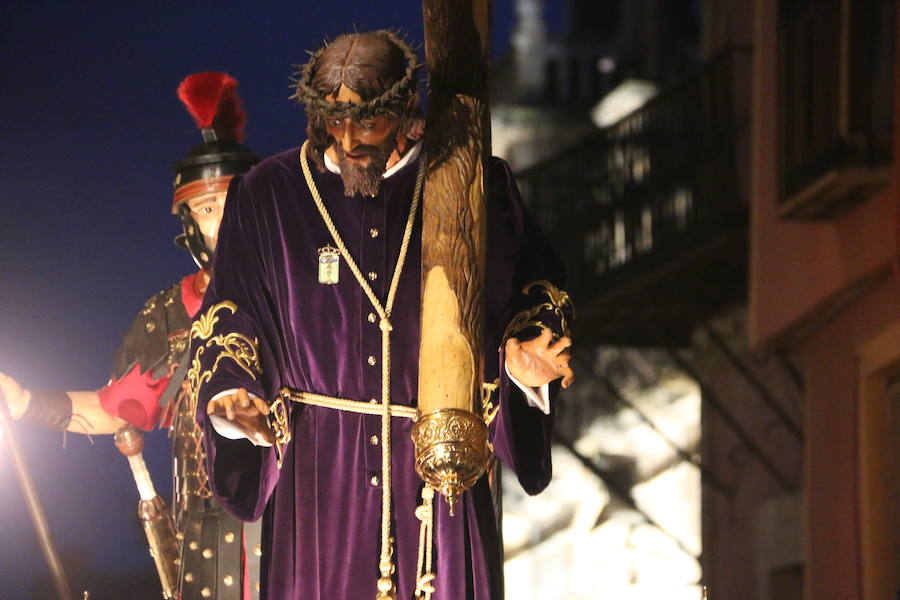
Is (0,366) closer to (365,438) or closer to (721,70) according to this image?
(365,438)

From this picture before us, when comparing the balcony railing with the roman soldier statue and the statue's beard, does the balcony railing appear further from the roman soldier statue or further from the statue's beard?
the statue's beard

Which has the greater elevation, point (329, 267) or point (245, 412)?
point (329, 267)

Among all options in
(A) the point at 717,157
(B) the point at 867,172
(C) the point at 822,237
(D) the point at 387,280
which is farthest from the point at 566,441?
(D) the point at 387,280

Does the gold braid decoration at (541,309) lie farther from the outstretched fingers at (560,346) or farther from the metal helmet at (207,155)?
the metal helmet at (207,155)

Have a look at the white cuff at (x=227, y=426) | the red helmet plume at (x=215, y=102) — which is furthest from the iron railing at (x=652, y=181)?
the white cuff at (x=227, y=426)

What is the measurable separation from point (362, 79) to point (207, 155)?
1.49 m

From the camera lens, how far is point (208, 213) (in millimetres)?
5582

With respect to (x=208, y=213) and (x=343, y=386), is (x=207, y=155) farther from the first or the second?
(x=343, y=386)

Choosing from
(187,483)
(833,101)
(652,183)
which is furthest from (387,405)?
(652,183)

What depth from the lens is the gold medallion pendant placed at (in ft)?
14.0

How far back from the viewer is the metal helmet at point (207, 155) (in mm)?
5562

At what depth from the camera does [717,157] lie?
10.5 meters

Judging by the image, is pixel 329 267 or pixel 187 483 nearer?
pixel 329 267

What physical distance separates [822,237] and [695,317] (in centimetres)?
225
